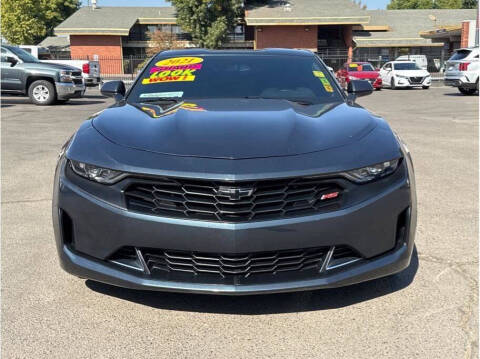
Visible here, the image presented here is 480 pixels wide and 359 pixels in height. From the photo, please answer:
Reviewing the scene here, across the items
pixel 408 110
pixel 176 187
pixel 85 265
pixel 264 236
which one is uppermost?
pixel 176 187

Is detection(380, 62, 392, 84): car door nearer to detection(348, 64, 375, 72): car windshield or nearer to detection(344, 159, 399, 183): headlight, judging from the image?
detection(348, 64, 375, 72): car windshield

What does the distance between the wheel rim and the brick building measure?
A: 1150 inches

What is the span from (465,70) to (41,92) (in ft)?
50.0

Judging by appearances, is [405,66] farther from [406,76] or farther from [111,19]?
[111,19]

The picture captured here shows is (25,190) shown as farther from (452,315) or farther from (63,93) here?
(63,93)

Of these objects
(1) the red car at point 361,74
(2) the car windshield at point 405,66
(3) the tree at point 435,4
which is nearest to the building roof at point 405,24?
(1) the red car at point 361,74

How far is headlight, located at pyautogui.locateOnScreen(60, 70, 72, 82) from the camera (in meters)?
16.1

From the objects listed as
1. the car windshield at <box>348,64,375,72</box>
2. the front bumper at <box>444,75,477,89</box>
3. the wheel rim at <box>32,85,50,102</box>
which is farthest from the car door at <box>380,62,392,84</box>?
the wheel rim at <box>32,85,50,102</box>

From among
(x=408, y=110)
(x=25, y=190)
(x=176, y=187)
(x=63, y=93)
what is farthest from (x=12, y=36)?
(x=176, y=187)

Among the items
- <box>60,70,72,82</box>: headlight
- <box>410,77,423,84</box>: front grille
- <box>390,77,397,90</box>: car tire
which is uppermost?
<box>60,70,72,82</box>: headlight

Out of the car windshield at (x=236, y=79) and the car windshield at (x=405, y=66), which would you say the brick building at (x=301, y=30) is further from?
the car windshield at (x=236, y=79)

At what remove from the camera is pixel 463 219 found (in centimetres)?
448

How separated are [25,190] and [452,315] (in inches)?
179

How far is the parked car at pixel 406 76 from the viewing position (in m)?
26.9
